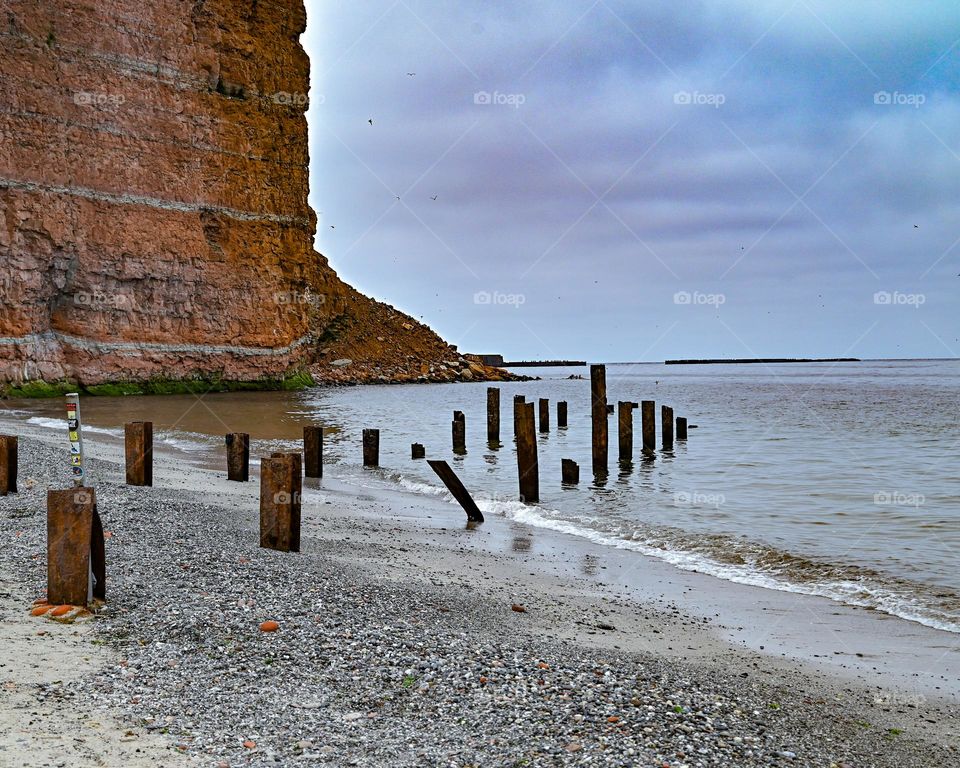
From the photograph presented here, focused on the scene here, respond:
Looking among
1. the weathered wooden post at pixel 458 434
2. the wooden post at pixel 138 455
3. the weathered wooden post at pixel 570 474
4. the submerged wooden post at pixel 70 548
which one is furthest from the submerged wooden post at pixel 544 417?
the submerged wooden post at pixel 70 548

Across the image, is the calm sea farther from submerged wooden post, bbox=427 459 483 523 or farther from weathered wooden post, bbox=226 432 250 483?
weathered wooden post, bbox=226 432 250 483

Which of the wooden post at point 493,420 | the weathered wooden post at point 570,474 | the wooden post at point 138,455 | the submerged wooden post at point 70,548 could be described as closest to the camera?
the submerged wooden post at point 70,548

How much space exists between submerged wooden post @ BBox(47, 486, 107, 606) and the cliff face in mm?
35452

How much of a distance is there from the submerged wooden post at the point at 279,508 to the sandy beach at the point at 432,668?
0.19 m

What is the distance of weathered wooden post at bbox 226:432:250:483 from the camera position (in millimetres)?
14242

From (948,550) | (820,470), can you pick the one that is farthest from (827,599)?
(820,470)

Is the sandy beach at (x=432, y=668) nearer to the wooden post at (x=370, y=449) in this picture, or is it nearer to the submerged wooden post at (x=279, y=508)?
the submerged wooden post at (x=279, y=508)

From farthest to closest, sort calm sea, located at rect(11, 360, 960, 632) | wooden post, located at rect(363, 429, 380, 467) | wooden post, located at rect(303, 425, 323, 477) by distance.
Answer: wooden post, located at rect(363, 429, 380, 467), wooden post, located at rect(303, 425, 323, 477), calm sea, located at rect(11, 360, 960, 632)

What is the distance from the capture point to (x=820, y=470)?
61.4ft

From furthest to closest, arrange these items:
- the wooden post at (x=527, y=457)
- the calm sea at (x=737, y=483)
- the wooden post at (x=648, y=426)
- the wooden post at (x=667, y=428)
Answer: the wooden post at (x=667, y=428) < the wooden post at (x=648, y=426) < the wooden post at (x=527, y=457) < the calm sea at (x=737, y=483)

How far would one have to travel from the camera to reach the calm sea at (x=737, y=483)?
9680mm

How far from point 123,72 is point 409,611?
140 ft

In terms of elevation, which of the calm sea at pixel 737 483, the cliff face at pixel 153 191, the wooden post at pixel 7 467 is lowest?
the calm sea at pixel 737 483

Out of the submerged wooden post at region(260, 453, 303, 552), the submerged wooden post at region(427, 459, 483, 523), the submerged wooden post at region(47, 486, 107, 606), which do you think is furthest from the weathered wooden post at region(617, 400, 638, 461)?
the submerged wooden post at region(47, 486, 107, 606)
